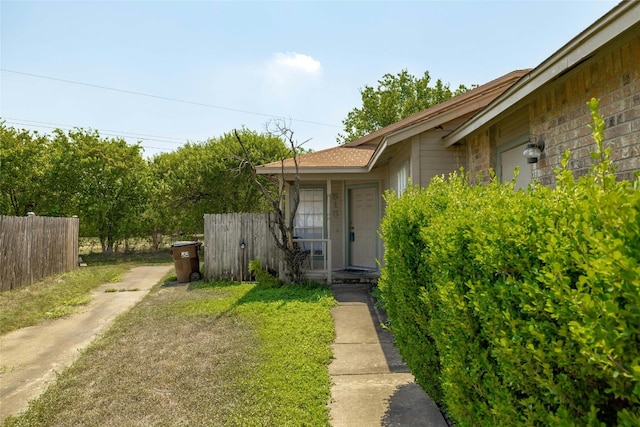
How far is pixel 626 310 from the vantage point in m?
0.96

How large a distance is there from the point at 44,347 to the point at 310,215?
7.12 metres

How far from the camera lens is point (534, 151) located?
179 inches

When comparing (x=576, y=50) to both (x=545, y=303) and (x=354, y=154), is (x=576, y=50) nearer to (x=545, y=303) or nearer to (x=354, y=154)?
(x=545, y=303)

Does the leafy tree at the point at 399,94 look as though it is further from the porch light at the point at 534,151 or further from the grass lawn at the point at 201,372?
the porch light at the point at 534,151

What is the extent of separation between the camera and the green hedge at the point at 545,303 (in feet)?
3.24

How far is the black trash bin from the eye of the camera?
10484mm

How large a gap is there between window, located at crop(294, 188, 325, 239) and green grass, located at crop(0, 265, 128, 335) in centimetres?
565

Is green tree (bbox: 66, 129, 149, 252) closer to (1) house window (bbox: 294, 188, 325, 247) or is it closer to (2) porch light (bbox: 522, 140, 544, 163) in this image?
(1) house window (bbox: 294, 188, 325, 247)

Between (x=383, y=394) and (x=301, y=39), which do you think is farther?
(x=301, y=39)

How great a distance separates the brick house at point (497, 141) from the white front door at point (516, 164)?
0.6 inches

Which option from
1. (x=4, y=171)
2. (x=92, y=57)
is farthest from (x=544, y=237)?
(x=4, y=171)

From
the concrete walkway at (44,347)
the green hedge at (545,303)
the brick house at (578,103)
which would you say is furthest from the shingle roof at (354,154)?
the green hedge at (545,303)

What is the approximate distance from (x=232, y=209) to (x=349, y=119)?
1508 cm

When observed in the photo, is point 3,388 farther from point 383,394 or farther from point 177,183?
point 177,183
